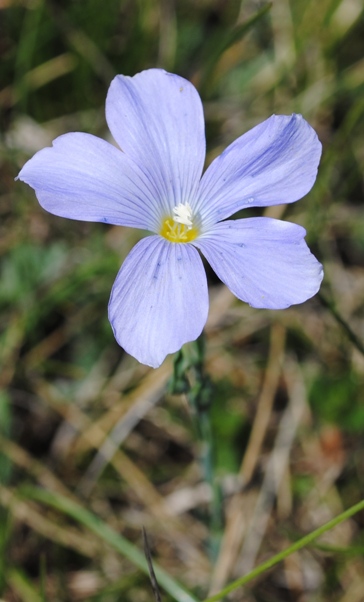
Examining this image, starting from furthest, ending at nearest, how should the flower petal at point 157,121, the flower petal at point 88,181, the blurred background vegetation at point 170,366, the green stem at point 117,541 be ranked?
the blurred background vegetation at point 170,366 → the green stem at point 117,541 → the flower petal at point 157,121 → the flower petal at point 88,181

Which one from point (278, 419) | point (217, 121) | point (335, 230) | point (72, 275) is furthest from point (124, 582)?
point (217, 121)

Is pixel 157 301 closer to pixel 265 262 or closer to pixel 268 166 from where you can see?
pixel 265 262

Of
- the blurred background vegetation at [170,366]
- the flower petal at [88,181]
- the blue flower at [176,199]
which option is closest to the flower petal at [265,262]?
the blue flower at [176,199]

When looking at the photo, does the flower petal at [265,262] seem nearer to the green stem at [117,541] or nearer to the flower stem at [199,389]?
the flower stem at [199,389]

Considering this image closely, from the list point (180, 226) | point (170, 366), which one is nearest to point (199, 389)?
point (180, 226)

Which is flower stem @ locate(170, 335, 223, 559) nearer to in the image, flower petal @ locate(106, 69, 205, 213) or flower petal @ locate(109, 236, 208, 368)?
flower petal @ locate(109, 236, 208, 368)
